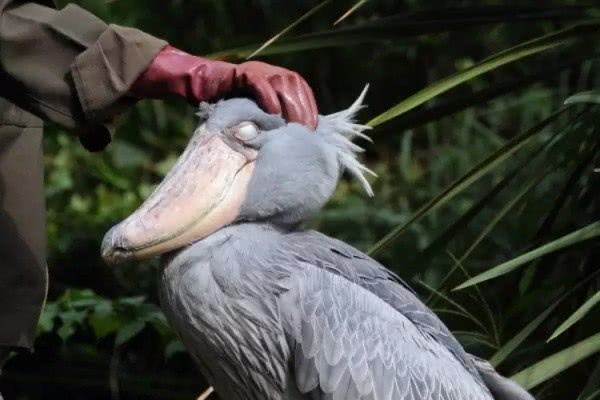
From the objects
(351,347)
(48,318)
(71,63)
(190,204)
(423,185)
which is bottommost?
(423,185)

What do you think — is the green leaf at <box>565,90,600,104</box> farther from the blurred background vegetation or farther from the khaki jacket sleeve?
the khaki jacket sleeve

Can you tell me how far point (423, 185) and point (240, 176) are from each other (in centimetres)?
289

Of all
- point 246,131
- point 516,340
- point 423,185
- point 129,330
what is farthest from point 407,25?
point 423,185

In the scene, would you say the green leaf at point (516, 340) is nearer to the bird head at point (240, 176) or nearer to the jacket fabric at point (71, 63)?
the bird head at point (240, 176)

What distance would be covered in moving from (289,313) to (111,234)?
23cm

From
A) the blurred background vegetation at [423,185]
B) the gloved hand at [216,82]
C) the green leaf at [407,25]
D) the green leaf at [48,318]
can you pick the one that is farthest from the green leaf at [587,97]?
the green leaf at [48,318]

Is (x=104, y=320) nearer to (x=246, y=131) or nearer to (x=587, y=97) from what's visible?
(x=587, y=97)

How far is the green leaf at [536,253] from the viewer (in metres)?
2.24

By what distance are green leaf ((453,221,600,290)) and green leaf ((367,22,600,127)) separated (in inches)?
11.2

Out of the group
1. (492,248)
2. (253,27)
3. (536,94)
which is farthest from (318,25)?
(492,248)

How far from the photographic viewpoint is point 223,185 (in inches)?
74.2

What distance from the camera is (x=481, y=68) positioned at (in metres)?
2.46

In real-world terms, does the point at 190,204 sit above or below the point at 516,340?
above

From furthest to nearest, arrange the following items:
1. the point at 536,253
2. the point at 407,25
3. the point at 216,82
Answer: the point at 407,25
the point at 536,253
the point at 216,82
